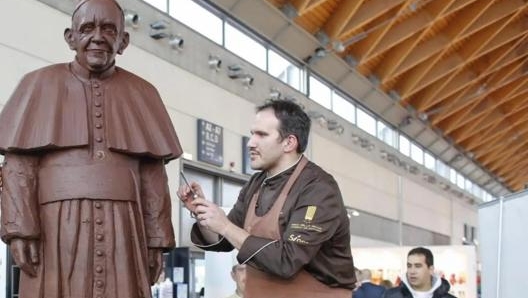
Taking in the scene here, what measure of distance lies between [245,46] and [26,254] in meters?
11.9

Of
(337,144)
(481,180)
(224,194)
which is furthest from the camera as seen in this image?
(481,180)

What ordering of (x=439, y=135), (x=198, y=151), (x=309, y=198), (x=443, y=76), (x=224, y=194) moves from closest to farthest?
1. (x=309, y=198)
2. (x=198, y=151)
3. (x=224, y=194)
4. (x=443, y=76)
5. (x=439, y=135)

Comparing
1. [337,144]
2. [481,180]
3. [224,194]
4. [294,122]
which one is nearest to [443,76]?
[337,144]

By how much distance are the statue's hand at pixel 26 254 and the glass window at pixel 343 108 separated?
16686mm

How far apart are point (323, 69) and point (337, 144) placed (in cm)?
212

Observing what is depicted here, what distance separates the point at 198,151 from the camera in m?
12.6

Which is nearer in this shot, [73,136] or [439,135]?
[73,136]

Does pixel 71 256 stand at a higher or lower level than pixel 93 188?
lower

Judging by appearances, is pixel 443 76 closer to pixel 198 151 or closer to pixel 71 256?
pixel 198 151

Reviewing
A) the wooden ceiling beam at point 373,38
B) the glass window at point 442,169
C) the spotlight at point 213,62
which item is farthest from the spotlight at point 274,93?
the glass window at point 442,169

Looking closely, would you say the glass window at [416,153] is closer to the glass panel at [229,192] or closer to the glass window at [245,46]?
the glass window at [245,46]

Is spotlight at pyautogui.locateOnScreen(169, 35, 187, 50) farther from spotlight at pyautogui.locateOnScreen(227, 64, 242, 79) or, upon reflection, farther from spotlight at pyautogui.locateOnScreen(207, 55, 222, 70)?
spotlight at pyautogui.locateOnScreen(227, 64, 242, 79)

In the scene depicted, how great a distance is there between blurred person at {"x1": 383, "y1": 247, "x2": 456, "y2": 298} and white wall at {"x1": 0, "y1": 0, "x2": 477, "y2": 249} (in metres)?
5.13

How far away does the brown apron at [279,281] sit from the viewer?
307 centimetres
